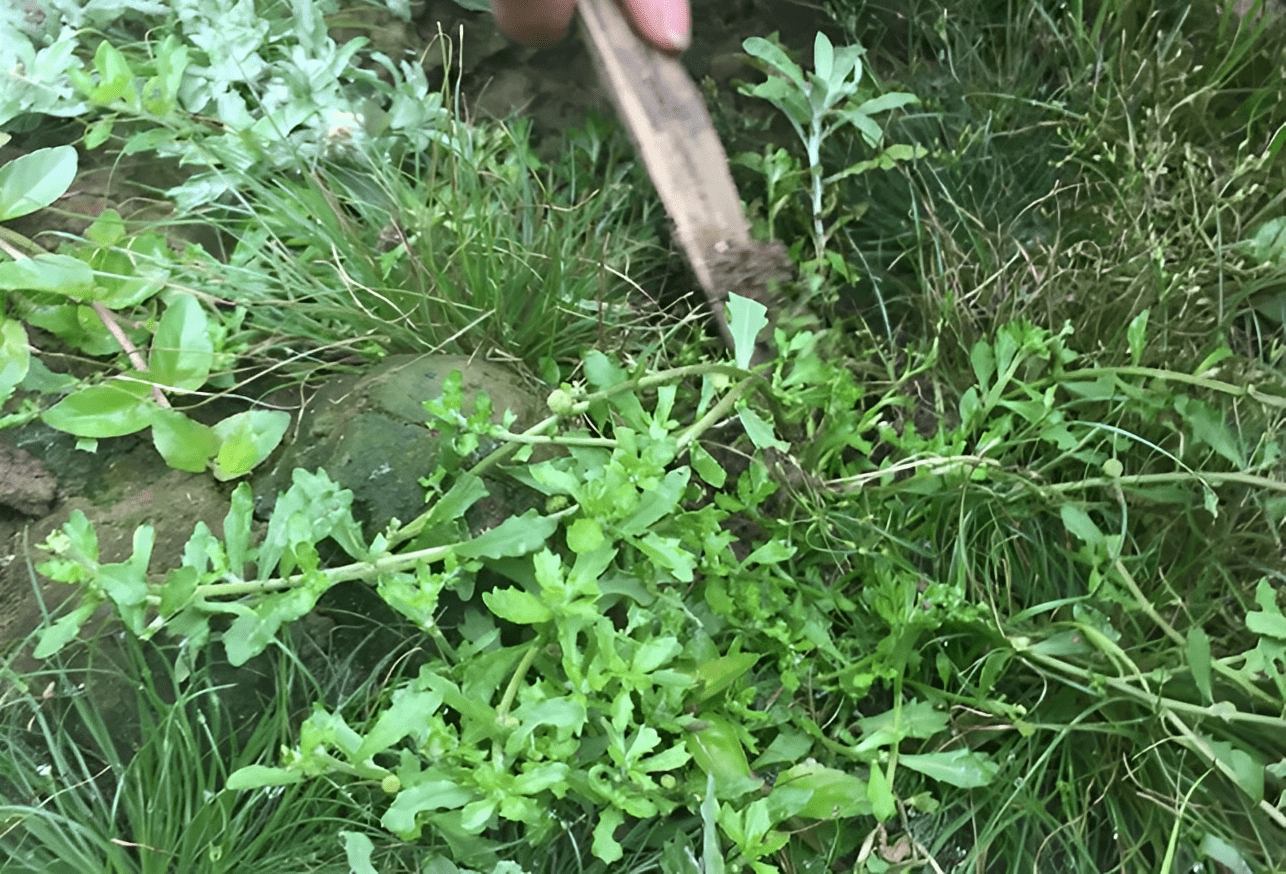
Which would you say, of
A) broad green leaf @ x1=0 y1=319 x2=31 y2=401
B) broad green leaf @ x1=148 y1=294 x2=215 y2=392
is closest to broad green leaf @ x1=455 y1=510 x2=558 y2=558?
broad green leaf @ x1=148 y1=294 x2=215 y2=392

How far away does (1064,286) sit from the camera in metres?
1.38

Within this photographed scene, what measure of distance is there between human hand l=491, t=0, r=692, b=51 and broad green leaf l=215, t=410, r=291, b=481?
88 centimetres

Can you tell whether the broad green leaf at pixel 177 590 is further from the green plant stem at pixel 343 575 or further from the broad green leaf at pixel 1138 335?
the broad green leaf at pixel 1138 335

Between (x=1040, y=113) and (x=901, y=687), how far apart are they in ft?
3.83

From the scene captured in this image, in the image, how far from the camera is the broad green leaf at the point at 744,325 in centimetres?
106

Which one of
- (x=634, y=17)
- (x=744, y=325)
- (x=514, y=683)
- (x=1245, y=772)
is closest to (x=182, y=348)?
(x=514, y=683)

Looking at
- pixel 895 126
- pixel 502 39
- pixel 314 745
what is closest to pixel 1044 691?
pixel 314 745

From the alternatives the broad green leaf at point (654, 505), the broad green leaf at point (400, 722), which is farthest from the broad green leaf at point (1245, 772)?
the broad green leaf at point (400, 722)

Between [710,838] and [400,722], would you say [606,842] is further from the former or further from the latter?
[400,722]

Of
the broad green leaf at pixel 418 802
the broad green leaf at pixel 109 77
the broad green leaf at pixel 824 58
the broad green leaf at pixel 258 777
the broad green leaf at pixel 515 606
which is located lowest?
the broad green leaf at pixel 418 802

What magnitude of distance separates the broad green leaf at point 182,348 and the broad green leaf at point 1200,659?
1327 millimetres

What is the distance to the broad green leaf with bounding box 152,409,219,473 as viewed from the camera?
105 centimetres

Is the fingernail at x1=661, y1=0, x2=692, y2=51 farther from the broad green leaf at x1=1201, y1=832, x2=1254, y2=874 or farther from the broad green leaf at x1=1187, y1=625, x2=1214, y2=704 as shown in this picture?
the broad green leaf at x1=1201, y1=832, x2=1254, y2=874

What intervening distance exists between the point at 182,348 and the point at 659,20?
3.24ft
